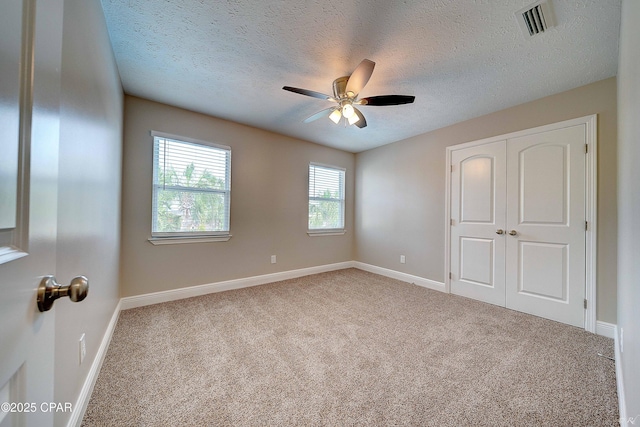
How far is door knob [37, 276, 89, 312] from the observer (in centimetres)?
52

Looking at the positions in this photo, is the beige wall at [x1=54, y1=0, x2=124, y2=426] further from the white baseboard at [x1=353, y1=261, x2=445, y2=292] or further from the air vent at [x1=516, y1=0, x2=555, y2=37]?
the white baseboard at [x1=353, y1=261, x2=445, y2=292]

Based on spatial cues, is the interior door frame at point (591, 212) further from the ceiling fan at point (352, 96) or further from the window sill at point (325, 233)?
the window sill at point (325, 233)

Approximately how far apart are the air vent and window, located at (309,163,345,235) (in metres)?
3.09

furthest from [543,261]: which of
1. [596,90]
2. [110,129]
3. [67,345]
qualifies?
[110,129]

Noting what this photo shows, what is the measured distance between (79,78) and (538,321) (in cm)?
416

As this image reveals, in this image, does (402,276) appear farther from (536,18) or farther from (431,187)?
(536,18)

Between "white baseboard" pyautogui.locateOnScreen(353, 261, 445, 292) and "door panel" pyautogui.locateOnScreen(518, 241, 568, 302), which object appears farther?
"white baseboard" pyautogui.locateOnScreen(353, 261, 445, 292)

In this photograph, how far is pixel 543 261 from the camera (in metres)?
2.60

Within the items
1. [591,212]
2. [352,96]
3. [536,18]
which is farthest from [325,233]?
[536,18]

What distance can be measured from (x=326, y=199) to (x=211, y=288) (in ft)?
7.93

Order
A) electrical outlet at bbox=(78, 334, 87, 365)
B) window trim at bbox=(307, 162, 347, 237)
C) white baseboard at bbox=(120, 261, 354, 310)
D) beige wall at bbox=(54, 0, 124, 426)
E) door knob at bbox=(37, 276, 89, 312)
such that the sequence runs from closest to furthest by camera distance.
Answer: door knob at bbox=(37, 276, 89, 312)
beige wall at bbox=(54, 0, 124, 426)
electrical outlet at bbox=(78, 334, 87, 365)
white baseboard at bbox=(120, 261, 354, 310)
window trim at bbox=(307, 162, 347, 237)

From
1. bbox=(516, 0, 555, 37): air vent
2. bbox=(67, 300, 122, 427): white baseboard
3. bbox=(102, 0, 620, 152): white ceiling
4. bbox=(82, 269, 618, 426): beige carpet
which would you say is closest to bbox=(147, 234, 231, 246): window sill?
bbox=(82, 269, 618, 426): beige carpet

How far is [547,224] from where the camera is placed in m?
2.57

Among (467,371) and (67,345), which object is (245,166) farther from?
(467,371)
